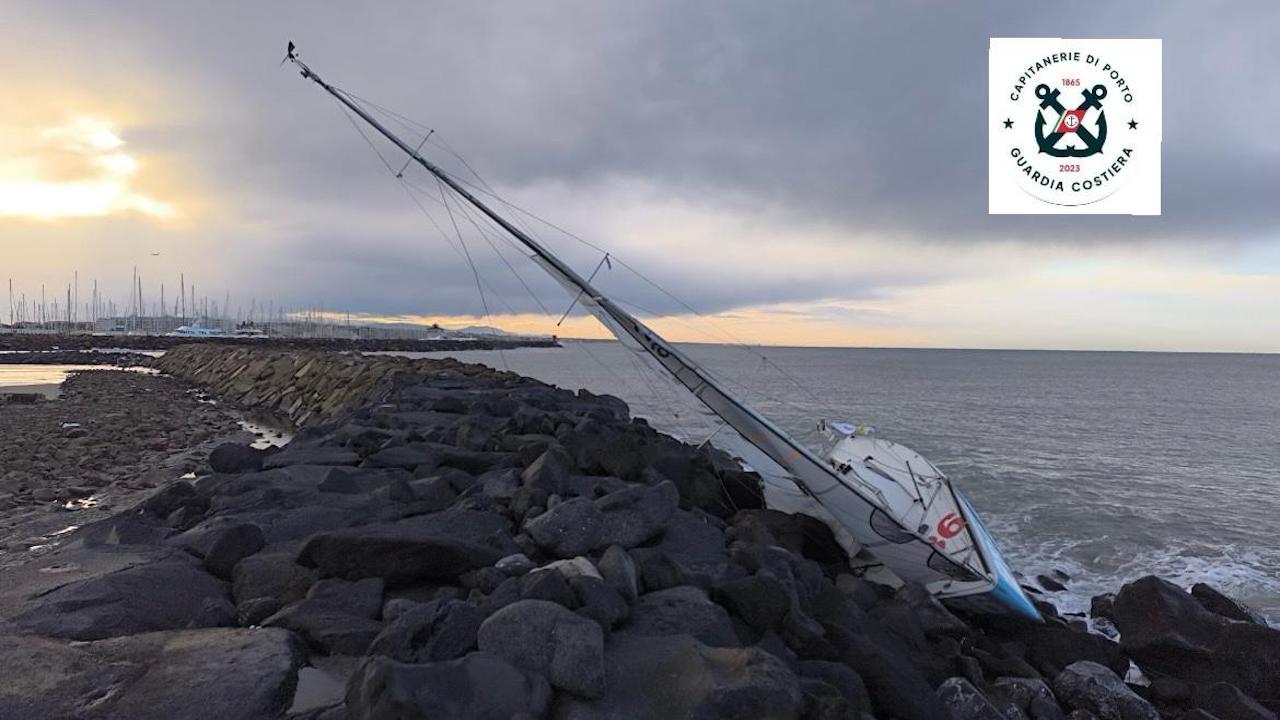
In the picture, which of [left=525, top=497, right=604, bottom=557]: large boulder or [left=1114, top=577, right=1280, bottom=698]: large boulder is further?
[left=1114, top=577, right=1280, bottom=698]: large boulder

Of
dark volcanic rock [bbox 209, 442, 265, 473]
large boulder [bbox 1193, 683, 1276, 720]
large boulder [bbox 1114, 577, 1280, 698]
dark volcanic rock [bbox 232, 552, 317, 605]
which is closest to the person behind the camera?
dark volcanic rock [bbox 232, 552, 317, 605]

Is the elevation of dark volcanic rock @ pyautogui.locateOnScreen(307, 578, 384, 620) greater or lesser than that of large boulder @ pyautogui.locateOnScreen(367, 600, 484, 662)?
lesser

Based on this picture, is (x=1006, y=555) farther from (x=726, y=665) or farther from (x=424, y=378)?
(x=424, y=378)

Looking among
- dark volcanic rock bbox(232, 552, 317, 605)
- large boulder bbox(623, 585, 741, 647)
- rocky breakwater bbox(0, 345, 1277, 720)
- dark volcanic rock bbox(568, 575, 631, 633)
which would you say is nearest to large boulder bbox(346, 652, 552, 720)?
rocky breakwater bbox(0, 345, 1277, 720)

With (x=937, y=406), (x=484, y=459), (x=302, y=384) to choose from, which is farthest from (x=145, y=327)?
(x=484, y=459)

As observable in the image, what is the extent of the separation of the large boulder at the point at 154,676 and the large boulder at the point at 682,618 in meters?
2.19

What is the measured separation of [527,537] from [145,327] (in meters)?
176

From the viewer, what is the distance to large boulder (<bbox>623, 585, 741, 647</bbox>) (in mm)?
4465

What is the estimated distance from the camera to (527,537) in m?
5.89

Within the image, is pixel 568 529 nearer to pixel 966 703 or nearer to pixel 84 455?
pixel 966 703

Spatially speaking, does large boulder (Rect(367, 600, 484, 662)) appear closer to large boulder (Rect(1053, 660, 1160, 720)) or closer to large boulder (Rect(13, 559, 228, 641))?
large boulder (Rect(13, 559, 228, 641))

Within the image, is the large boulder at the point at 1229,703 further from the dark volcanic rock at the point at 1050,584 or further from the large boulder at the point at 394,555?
the large boulder at the point at 394,555

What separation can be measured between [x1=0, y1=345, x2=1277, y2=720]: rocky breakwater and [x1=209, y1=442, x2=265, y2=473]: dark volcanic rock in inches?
1.2

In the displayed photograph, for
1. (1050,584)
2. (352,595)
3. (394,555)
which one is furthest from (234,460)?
(1050,584)
